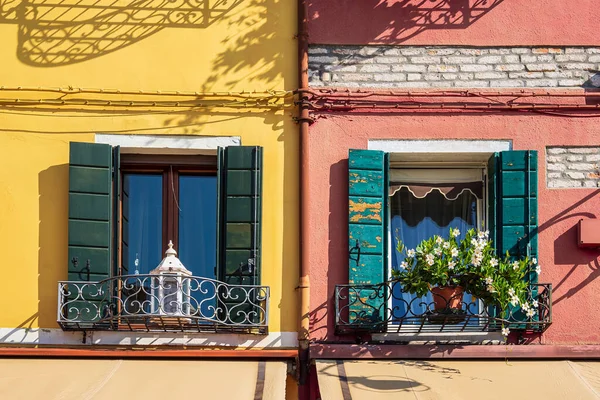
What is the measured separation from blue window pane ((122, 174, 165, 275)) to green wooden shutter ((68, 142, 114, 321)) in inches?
14.3

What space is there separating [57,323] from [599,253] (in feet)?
16.3

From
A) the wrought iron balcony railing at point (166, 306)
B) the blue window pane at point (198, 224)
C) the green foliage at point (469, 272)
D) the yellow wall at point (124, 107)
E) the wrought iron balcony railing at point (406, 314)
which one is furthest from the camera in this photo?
the blue window pane at point (198, 224)

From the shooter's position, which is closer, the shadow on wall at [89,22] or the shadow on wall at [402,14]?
the shadow on wall at [89,22]

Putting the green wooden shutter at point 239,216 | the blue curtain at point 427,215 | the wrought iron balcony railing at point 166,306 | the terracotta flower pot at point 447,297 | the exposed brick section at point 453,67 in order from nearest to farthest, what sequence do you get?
1. the terracotta flower pot at point 447,297
2. the wrought iron balcony railing at point 166,306
3. the green wooden shutter at point 239,216
4. the exposed brick section at point 453,67
5. the blue curtain at point 427,215

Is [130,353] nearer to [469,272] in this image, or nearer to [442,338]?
[442,338]

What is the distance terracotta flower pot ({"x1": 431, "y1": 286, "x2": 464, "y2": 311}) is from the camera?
11.1 metres

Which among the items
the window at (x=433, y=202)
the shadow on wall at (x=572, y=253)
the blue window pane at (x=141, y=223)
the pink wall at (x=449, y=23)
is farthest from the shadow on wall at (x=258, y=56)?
the shadow on wall at (x=572, y=253)

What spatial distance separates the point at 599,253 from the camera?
38.8 feet

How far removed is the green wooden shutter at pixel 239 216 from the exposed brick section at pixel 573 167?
2716mm

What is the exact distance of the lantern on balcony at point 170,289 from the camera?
11148mm

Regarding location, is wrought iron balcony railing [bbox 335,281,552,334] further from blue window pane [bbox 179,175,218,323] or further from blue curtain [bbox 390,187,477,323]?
blue window pane [bbox 179,175,218,323]

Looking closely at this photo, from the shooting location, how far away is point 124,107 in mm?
11938

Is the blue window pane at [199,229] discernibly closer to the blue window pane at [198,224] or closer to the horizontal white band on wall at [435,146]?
the blue window pane at [198,224]

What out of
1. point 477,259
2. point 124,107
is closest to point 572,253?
point 477,259
